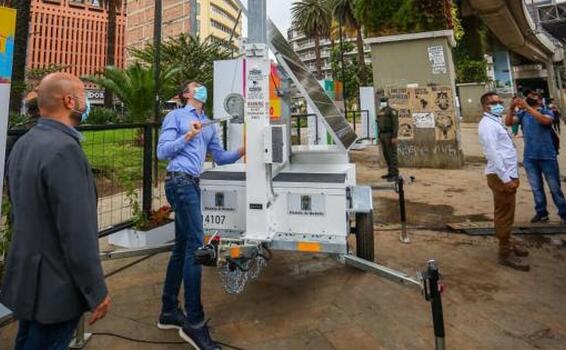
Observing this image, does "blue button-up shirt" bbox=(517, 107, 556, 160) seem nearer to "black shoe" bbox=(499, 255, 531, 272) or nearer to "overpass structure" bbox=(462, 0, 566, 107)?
"black shoe" bbox=(499, 255, 531, 272)

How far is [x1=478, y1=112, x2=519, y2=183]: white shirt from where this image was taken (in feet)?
13.7

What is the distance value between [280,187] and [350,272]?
1521 mm

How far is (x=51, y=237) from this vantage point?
63.2 inches

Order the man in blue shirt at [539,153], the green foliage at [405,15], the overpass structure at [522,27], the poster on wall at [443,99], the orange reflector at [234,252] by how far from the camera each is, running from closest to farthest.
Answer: the orange reflector at [234,252] → the man in blue shirt at [539,153] → the poster on wall at [443,99] → the green foliage at [405,15] → the overpass structure at [522,27]

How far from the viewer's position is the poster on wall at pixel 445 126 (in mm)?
10906

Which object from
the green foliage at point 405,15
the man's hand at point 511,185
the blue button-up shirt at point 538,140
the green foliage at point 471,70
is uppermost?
the green foliage at point 471,70

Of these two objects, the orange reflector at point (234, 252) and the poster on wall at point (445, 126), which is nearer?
the orange reflector at point (234, 252)

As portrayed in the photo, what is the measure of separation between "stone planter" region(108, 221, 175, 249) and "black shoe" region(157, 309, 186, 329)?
6.35 ft

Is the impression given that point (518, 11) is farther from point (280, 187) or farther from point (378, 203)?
point (280, 187)

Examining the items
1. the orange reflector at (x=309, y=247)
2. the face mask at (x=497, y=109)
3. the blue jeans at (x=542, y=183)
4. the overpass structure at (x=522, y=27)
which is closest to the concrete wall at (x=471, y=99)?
the overpass structure at (x=522, y=27)

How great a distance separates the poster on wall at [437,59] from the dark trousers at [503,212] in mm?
7564

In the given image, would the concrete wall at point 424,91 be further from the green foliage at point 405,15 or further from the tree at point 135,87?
the tree at point 135,87

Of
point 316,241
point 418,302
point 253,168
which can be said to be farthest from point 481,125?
point 253,168

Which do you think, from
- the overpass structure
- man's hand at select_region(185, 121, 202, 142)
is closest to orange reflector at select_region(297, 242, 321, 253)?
man's hand at select_region(185, 121, 202, 142)
